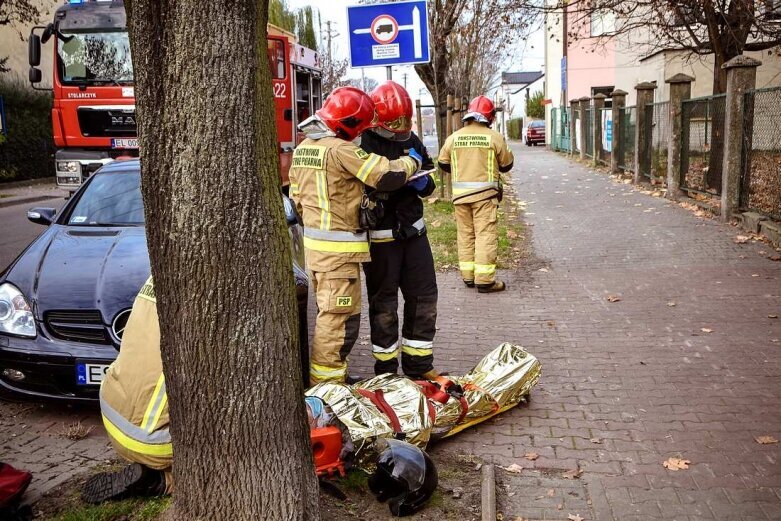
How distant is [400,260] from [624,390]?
5.67ft

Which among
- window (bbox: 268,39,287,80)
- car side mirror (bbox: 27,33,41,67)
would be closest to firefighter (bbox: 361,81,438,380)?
window (bbox: 268,39,287,80)

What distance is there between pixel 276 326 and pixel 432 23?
13.0m

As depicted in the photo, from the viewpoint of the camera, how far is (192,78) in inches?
108

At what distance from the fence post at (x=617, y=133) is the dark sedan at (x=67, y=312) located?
54.0 feet

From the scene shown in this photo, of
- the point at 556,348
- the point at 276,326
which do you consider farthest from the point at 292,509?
the point at 556,348

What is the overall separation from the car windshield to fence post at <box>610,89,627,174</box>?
15949 mm

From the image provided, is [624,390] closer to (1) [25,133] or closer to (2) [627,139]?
(2) [627,139]

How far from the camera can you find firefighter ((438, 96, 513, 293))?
7918 millimetres

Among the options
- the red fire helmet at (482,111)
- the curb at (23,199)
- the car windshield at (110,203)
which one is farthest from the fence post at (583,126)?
the car windshield at (110,203)

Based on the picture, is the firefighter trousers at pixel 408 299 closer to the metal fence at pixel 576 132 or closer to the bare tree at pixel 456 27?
the bare tree at pixel 456 27

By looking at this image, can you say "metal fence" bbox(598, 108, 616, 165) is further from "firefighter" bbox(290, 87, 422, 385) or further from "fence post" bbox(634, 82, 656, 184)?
"firefighter" bbox(290, 87, 422, 385)

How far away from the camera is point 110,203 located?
6281mm

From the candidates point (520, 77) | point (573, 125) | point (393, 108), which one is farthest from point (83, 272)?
point (520, 77)

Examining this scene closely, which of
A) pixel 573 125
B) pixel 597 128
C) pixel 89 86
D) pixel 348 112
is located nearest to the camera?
pixel 348 112
